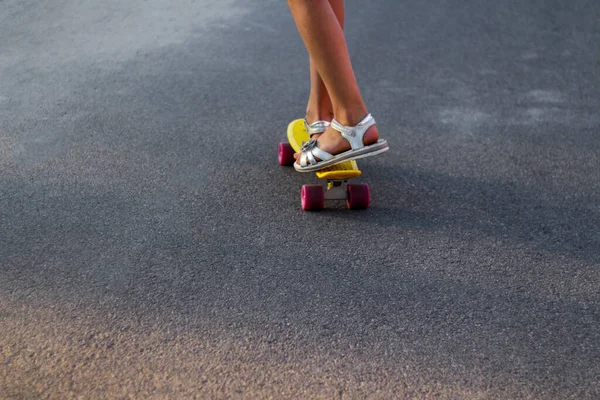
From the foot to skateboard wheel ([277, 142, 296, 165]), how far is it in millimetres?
356

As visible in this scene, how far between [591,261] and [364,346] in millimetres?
893

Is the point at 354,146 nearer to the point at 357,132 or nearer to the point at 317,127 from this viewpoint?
the point at 357,132

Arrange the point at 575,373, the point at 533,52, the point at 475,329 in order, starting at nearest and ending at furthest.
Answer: the point at 575,373, the point at 475,329, the point at 533,52

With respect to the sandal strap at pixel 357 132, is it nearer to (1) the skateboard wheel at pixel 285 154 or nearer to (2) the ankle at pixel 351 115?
(2) the ankle at pixel 351 115

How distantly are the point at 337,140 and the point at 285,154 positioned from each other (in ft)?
1.41

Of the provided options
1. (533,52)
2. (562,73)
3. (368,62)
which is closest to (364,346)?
(368,62)

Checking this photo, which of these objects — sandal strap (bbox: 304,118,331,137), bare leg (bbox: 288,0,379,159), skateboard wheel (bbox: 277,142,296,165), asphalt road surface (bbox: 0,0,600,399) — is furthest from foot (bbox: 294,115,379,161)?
skateboard wheel (bbox: 277,142,296,165)

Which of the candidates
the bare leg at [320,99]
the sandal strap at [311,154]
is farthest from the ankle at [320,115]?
the sandal strap at [311,154]

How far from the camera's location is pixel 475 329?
188 cm

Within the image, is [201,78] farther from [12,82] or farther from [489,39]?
[489,39]

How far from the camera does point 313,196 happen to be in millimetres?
2447

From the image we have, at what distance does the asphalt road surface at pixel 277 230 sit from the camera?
1715 mm

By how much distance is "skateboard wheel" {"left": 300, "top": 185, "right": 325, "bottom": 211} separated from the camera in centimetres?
245

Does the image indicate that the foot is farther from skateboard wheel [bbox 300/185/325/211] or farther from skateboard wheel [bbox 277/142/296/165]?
skateboard wheel [bbox 277/142/296/165]
